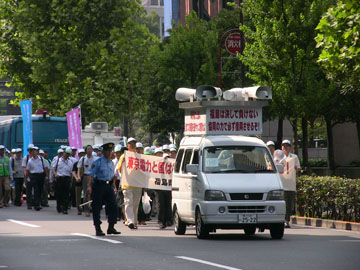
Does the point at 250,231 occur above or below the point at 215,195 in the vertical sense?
below

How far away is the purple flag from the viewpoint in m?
34.0

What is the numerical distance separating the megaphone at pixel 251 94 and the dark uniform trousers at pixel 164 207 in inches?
122

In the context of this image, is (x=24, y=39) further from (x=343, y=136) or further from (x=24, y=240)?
(x=24, y=240)

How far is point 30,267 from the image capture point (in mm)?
12125

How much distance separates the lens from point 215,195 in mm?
15992

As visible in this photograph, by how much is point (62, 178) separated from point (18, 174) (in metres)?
4.51

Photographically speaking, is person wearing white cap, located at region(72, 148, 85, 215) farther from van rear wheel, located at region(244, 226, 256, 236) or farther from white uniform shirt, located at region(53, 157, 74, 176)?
van rear wheel, located at region(244, 226, 256, 236)

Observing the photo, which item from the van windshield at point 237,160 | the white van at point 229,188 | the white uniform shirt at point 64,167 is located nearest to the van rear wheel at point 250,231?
the white van at point 229,188

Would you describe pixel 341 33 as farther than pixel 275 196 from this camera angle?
Yes

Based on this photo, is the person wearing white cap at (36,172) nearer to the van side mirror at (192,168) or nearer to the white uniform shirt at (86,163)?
the white uniform shirt at (86,163)

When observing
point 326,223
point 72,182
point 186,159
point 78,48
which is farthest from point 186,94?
point 78,48

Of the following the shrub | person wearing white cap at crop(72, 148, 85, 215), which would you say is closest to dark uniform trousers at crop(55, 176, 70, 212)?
person wearing white cap at crop(72, 148, 85, 215)

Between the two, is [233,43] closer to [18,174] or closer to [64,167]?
[18,174]

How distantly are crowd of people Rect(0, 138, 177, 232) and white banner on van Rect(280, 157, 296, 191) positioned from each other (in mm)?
2492
